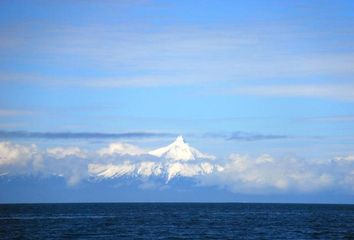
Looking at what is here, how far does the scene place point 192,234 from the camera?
83.0m

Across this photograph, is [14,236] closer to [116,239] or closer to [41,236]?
[41,236]

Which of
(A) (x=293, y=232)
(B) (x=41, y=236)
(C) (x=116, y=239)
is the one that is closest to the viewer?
(C) (x=116, y=239)

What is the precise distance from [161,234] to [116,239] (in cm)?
958

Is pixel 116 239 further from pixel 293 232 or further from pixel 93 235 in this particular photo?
pixel 293 232

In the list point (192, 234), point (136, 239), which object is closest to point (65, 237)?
point (136, 239)

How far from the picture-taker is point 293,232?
8794 centimetres

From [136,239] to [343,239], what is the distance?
971 inches

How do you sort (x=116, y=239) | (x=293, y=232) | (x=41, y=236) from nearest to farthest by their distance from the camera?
(x=116, y=239)
(x=41, y=236)
(x=293, y=232)

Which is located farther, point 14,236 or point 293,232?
point 293,232

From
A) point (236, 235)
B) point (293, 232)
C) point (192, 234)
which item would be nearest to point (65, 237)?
point (192, 234)

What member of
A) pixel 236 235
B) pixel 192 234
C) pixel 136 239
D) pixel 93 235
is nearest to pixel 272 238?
pixel 236 235

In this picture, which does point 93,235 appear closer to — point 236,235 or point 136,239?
point 136,239

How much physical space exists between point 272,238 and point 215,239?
281 inches

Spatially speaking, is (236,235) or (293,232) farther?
(293,232)
